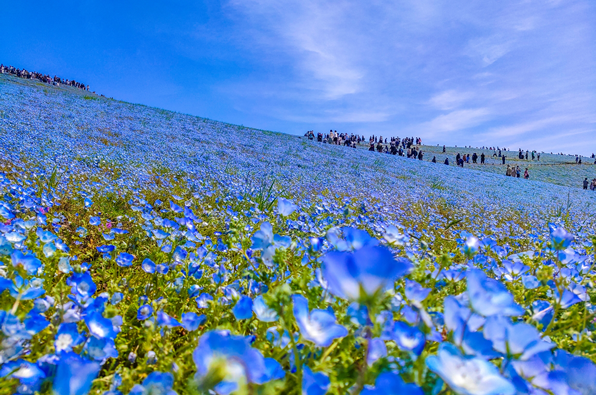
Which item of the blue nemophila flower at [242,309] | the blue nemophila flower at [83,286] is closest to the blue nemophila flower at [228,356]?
the blue nemophila flower at [242,309]

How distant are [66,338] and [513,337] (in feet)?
4.00

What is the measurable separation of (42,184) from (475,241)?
16.0ft

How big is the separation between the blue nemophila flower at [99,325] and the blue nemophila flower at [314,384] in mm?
669

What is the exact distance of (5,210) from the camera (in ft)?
7.25

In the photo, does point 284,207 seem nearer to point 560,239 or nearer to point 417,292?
point 417,292

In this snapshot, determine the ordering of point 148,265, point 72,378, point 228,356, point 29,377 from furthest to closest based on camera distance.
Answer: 1. point 148,265
2. point 29,377
3. point 72,378
4. point 228,356

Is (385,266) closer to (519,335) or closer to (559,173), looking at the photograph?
(519,335)

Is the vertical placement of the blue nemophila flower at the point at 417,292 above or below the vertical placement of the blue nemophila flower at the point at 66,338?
above

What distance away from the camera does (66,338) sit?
962 millimetres

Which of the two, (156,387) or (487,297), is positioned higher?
(487,297)

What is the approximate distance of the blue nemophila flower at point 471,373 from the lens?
562 millimetres

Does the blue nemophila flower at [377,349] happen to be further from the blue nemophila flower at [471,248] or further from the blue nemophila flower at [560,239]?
the blue nemophila flower at [560,239]

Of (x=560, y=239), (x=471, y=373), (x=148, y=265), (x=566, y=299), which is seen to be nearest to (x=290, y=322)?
(x=471, y=373)

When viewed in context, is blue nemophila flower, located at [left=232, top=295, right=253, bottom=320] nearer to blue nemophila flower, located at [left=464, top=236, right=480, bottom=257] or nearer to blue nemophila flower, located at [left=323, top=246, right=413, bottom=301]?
blue nemophila flower, located at [left=323, top=246, right=413, bottom=301]
